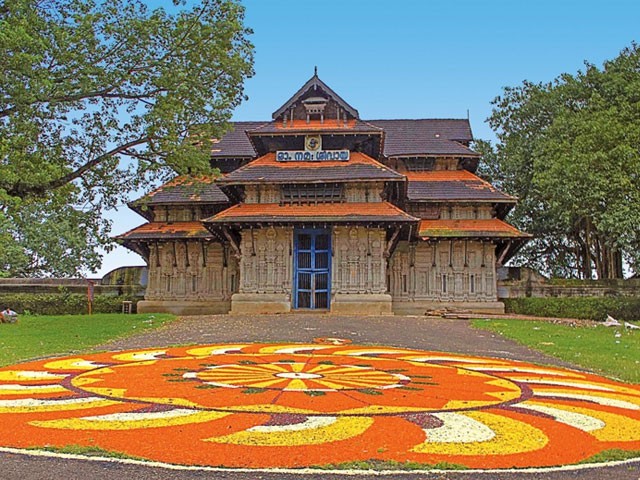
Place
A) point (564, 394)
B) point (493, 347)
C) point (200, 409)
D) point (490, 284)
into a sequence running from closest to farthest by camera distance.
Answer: point (200, 409) < point (564, 394) < point (493, 347) < point (490, 284)

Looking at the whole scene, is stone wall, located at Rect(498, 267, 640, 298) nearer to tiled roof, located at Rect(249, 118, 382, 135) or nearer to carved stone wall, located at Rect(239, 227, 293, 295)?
tiled roof, located at Rect(249, 118, 382, 135)

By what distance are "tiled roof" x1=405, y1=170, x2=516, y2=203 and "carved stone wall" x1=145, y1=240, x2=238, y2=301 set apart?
33.3 feet

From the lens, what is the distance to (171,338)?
1888 centimetres

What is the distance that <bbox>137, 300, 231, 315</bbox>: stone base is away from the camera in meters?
32.2

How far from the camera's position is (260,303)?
2814cm

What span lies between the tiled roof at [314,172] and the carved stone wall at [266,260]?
7.52 feet

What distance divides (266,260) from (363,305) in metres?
4.71

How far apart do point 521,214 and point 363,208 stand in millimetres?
18403

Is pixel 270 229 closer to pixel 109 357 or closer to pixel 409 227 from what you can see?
pixel 409 227

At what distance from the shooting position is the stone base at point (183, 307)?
32219 mm

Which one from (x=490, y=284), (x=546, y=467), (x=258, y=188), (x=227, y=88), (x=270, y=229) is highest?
(x=227, y=88)

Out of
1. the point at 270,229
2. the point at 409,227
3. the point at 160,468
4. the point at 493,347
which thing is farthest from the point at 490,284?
the point at 160,468

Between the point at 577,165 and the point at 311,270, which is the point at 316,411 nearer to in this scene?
the point at 311,270

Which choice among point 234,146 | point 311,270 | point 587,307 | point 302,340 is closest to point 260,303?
point 311,270
